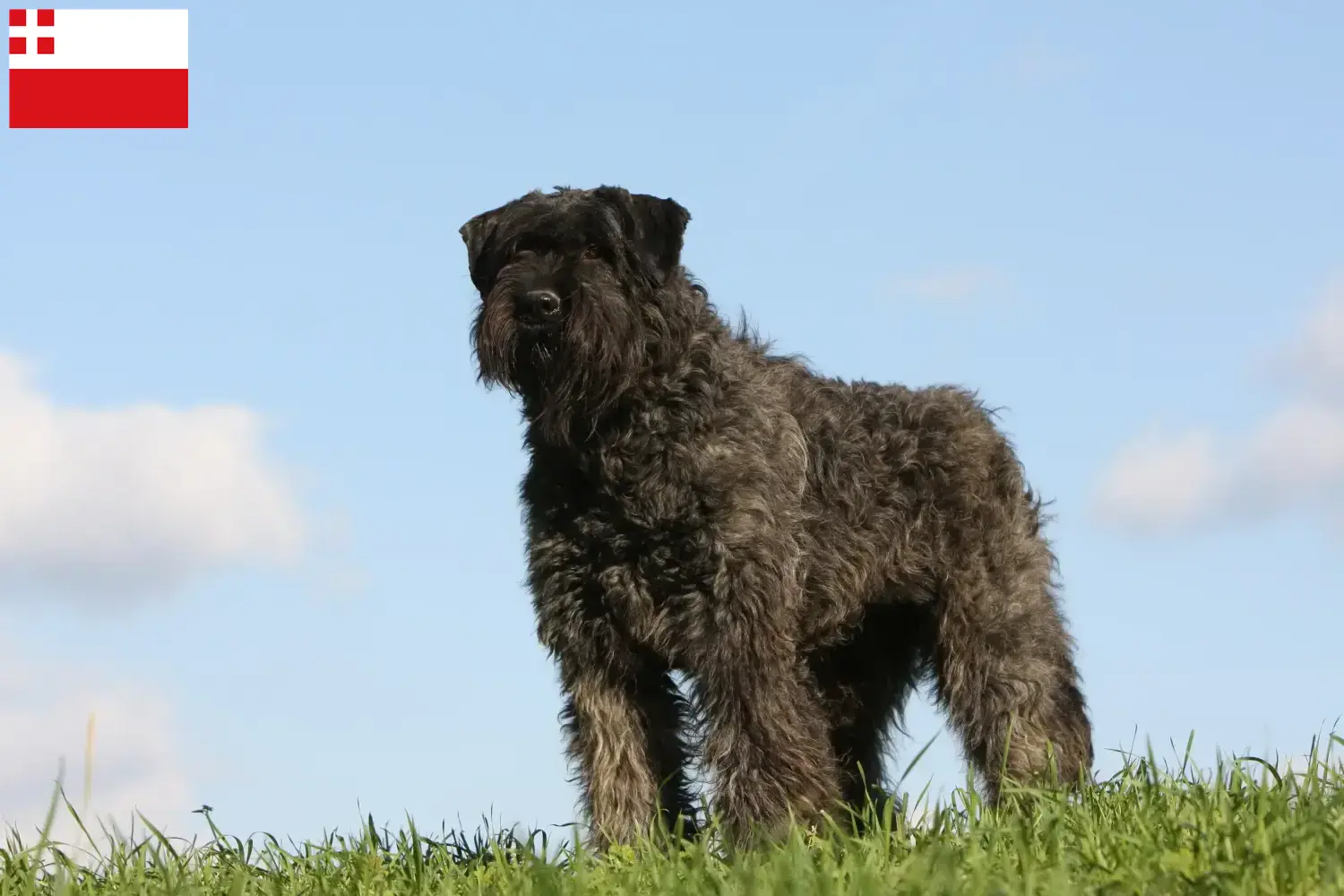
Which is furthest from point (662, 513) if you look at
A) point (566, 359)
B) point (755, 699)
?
point (755, 699)

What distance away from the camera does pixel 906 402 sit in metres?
9.01

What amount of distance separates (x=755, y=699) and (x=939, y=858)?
114 inches

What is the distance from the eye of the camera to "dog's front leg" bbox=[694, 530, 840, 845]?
7.32 metres

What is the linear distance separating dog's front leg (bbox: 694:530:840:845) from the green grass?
1.77 feet

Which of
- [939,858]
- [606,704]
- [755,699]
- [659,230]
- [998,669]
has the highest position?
[659,230]

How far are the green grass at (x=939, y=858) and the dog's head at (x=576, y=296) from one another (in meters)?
2.22

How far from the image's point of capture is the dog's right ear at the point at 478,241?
7863 millimetres

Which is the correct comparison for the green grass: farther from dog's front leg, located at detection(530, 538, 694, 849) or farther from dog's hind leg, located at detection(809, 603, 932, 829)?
dog's hind leg, located at detection(809, 603, 932, 829)

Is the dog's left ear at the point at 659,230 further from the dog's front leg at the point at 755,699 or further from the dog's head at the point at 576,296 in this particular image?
the dog's front leg at the point at 755,699

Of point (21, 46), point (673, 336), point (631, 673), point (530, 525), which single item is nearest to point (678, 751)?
point (631, 673)

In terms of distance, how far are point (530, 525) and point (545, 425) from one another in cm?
60

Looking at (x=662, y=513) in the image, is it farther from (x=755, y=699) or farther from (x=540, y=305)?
(x=540, y=305)

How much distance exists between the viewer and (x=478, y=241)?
7.89m

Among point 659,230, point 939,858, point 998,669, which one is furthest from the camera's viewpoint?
point 998,669
